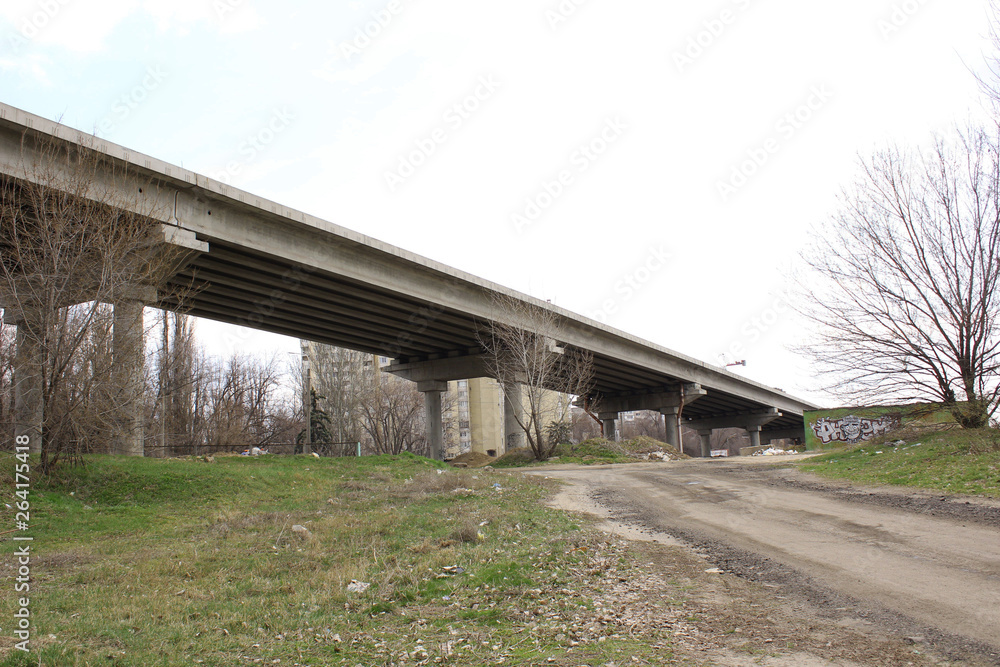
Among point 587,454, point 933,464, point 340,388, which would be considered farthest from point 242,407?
point 933,464

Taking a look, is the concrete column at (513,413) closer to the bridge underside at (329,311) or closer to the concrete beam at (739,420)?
the bridge underside at (329,311)

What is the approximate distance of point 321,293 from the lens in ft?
87.6

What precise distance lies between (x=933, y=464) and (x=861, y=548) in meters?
7.79

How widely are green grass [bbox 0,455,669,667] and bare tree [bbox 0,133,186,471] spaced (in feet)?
5.64

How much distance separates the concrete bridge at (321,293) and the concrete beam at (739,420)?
17.9 m

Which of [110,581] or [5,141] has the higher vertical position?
[5,141]

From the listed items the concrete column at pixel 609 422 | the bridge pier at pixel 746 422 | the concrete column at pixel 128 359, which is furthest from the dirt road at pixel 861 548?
the bridge pier at pixel 746 422

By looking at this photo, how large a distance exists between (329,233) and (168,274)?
313 inches

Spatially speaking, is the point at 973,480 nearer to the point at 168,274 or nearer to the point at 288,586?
the point at 288,586

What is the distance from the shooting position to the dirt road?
4488mm

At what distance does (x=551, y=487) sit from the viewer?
16406 millimetres

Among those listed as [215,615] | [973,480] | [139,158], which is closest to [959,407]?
[973,480]

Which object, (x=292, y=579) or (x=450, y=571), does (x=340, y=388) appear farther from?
(x=450, y=571)

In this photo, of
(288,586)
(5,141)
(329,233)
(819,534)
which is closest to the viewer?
(288,586)
